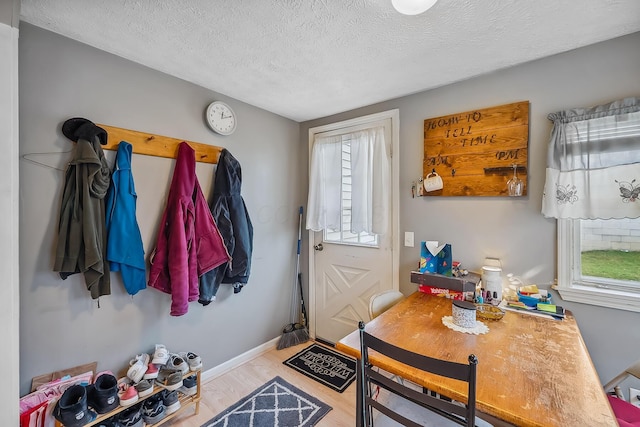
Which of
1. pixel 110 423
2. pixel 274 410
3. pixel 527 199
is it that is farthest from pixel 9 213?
pixel 527 199

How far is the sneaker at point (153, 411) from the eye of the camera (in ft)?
5.18

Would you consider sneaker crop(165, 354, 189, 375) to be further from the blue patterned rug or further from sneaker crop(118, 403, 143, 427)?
the blue patterned rug

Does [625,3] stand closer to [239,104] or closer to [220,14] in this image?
[220,14]

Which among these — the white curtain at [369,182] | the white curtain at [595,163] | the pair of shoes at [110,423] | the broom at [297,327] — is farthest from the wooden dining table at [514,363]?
the broom at [297,327]

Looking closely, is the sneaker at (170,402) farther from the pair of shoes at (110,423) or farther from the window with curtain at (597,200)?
the window with curtain at (597,200)

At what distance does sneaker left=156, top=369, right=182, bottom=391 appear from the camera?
5.46ft

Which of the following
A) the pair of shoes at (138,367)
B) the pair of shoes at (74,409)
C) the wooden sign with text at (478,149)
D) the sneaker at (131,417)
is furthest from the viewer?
the wooden sign with text at (478,149)

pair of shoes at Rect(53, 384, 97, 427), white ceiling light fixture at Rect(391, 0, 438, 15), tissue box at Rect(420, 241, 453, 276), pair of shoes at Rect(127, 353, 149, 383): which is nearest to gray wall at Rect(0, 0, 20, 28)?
white ceiling light fixture at Rect(391, 0, 438, 15)

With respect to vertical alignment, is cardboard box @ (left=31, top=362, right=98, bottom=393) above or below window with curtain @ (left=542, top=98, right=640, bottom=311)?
below

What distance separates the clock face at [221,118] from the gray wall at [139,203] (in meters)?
0.07

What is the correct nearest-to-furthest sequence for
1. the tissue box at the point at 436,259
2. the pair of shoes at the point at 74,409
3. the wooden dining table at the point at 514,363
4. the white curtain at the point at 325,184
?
the wooden dining table at the point at 514,363 → the pair of shoes at the point at 74,409 → the tissue box at the point at 436,259 → the white curtain at the point at 325,184

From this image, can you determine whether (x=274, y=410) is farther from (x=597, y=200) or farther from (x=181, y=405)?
(x=597, y=200)

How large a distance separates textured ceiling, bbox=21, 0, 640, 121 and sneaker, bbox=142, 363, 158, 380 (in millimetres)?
1982

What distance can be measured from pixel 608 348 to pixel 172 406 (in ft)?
8.51
